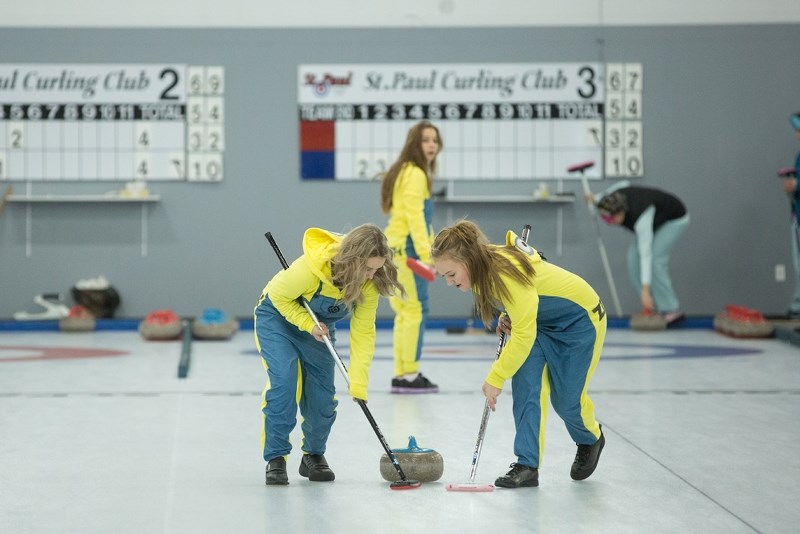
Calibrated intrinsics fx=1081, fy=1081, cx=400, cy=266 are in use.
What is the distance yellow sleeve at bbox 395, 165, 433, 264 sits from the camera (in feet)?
19.2

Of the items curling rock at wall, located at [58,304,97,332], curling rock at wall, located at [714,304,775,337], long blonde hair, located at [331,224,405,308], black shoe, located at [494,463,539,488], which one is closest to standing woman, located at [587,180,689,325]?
curling rock at wall, located at [714,304,775,337]

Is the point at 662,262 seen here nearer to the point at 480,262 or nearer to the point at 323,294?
the point at 323,294

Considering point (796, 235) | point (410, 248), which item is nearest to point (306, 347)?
point (410, 248)

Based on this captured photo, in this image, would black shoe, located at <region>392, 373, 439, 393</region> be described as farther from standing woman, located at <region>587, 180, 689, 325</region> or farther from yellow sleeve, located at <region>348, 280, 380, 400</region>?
standing woman, located at <region>587, 180, 689, 325</region>

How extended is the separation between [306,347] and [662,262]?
6.30m

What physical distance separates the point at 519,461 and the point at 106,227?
7.05 metres

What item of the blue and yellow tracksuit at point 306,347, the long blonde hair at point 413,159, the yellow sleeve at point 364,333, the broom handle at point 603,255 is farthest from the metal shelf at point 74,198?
the yellow sleeve at point 364,333

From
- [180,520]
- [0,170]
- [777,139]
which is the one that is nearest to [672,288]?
[777,139]

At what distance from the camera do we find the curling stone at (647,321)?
30.8 ft

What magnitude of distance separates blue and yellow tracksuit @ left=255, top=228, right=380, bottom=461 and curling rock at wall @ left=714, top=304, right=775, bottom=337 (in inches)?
222

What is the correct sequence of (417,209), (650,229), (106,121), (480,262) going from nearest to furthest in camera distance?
1. (480,262)
2. (417,209)
3. (650,229)
4. (106,121)

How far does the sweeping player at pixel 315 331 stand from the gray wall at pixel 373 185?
20.0 feet

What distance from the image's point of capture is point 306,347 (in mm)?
3891

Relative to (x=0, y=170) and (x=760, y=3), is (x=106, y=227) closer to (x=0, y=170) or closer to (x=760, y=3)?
(x=0, y=170)
